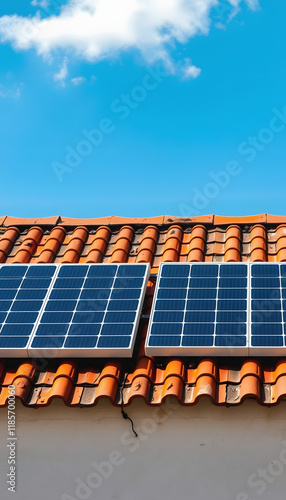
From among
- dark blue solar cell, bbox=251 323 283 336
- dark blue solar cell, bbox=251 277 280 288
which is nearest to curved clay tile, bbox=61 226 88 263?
dark blue solar cell, bbox=251 277 280 288

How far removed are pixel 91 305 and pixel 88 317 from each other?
0.31m

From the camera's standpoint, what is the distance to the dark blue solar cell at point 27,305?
1122 cm

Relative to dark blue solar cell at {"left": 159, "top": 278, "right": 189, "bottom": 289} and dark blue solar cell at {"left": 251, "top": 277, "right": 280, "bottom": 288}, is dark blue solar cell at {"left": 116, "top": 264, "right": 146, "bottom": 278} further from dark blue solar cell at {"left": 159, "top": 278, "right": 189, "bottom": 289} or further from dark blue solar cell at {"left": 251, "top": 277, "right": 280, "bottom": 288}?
dark blue solar cell at {"left": 251, "top": 277, "right": 280, "bottom": 288}

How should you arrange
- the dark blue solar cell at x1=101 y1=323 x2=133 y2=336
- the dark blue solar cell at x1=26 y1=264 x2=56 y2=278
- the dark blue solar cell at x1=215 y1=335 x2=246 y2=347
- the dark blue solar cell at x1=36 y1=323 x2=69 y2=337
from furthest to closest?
the dark blue solar cell at x1=26 y1=264 x2=56 y2=278, the dark blue solar cell at x1=36 y1=323 x2=69 y2=337, the dark blue solar cell at x1=101 y1=323 x2=133 y2=336, the dark blue solar cell at x1=215 y1=335 x2=246 y2=347

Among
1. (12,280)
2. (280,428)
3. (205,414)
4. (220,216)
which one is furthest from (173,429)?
(220,216)

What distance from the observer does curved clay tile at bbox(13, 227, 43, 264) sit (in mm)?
13227

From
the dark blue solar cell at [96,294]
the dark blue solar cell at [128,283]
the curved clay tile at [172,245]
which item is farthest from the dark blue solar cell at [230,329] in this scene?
the curved clay tile at [172,245]

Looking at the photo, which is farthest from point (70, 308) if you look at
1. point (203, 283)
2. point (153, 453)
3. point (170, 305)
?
point (153, 453)

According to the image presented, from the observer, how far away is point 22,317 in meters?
11.0

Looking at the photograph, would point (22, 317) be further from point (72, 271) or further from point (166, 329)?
point (166, 329)

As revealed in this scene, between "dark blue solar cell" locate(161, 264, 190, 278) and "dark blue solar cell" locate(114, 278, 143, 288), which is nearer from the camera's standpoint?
"dark blue solar cell" locate(114, 278, 143, 288)

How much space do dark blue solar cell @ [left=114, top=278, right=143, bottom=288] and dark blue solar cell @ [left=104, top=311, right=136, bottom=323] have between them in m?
0.68

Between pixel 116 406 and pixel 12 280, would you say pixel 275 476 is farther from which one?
pixel 12 280

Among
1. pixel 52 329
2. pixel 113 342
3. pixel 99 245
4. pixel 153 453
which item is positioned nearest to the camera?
pixel 153 453
